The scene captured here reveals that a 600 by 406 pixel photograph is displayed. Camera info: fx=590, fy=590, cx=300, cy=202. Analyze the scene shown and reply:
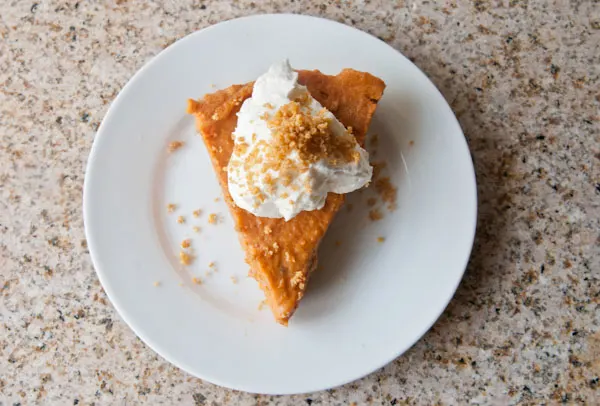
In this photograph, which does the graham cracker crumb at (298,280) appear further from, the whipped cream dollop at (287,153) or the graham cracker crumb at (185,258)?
the graham cracker crumb at (185,258)

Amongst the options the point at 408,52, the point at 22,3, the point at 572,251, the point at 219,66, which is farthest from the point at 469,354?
the point at 22,3

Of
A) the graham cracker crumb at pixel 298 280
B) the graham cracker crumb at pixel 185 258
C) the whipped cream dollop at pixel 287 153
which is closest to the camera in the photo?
the whipped cream dollop at pixel 287 153

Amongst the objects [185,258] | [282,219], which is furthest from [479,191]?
[185,258]

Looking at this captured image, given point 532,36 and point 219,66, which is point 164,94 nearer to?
point 219,66

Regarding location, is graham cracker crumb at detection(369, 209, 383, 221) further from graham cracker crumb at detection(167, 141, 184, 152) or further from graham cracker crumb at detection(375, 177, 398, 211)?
graham cracker crumb at detection(167, 141, 184, 152)

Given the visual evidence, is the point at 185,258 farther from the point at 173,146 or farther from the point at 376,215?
the point at 376,215

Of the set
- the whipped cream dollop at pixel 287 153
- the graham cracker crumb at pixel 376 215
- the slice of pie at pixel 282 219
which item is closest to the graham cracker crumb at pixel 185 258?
the slice of pie at pixel 282 219
